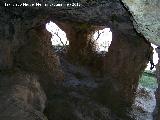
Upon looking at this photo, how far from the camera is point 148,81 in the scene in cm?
1554

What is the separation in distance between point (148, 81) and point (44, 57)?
294 inches

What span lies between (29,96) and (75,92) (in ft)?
12.0

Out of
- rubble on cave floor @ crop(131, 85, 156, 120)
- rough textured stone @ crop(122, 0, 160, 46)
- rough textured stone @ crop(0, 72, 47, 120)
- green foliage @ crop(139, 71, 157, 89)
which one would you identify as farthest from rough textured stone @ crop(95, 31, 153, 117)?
rough textured stone @ crop(122, 0, 160, 46)

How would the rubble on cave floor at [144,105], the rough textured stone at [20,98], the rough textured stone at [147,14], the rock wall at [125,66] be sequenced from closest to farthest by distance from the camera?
the rough textured stone at [147,14], the rough textured stone at [20,98], the rock wall at [125,66], the rubble on cave floor at [144,105]

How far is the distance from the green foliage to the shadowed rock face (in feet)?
14.7

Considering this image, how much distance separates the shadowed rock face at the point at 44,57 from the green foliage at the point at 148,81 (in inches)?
177

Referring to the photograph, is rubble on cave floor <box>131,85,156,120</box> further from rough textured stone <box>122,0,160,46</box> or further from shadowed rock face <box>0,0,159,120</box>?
rough textured stone <box>122,0,160,46</box>

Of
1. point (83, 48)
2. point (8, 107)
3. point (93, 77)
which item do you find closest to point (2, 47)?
point (8, 107)

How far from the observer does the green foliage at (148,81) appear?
1484 centimetres

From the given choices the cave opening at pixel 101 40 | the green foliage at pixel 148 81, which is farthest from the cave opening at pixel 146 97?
the cave opening at pixel 101 40

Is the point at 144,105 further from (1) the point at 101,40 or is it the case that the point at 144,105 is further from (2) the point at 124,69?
(1) the point at 101,40

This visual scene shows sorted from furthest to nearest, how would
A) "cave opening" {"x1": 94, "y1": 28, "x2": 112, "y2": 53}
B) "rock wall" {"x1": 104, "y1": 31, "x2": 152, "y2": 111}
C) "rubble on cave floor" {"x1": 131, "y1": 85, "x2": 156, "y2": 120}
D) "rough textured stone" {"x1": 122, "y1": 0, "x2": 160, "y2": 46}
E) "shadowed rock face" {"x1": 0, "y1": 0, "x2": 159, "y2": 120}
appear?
"cave opening" {"x1": 94, "y1": 28, "x2": 112, "y2": 53} < "rubble on cave floor" {"x1": 131, "y1": 85, "x2": 156, "y2": 120} < "rock wall" {"x1": 104, "y1": 31, "x2": 152, "y2": 111} < "shadowed rock face" {"x1": 0, "y1": 0, "x2": 159, "y2": 120} < "rough textured stone" {"x1": 122, "y1": 0, "x2": 160, "y2": 46}

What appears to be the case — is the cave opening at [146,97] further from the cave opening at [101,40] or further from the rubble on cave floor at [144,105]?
the cave opening at [101,40]

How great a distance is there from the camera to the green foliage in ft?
48.7
